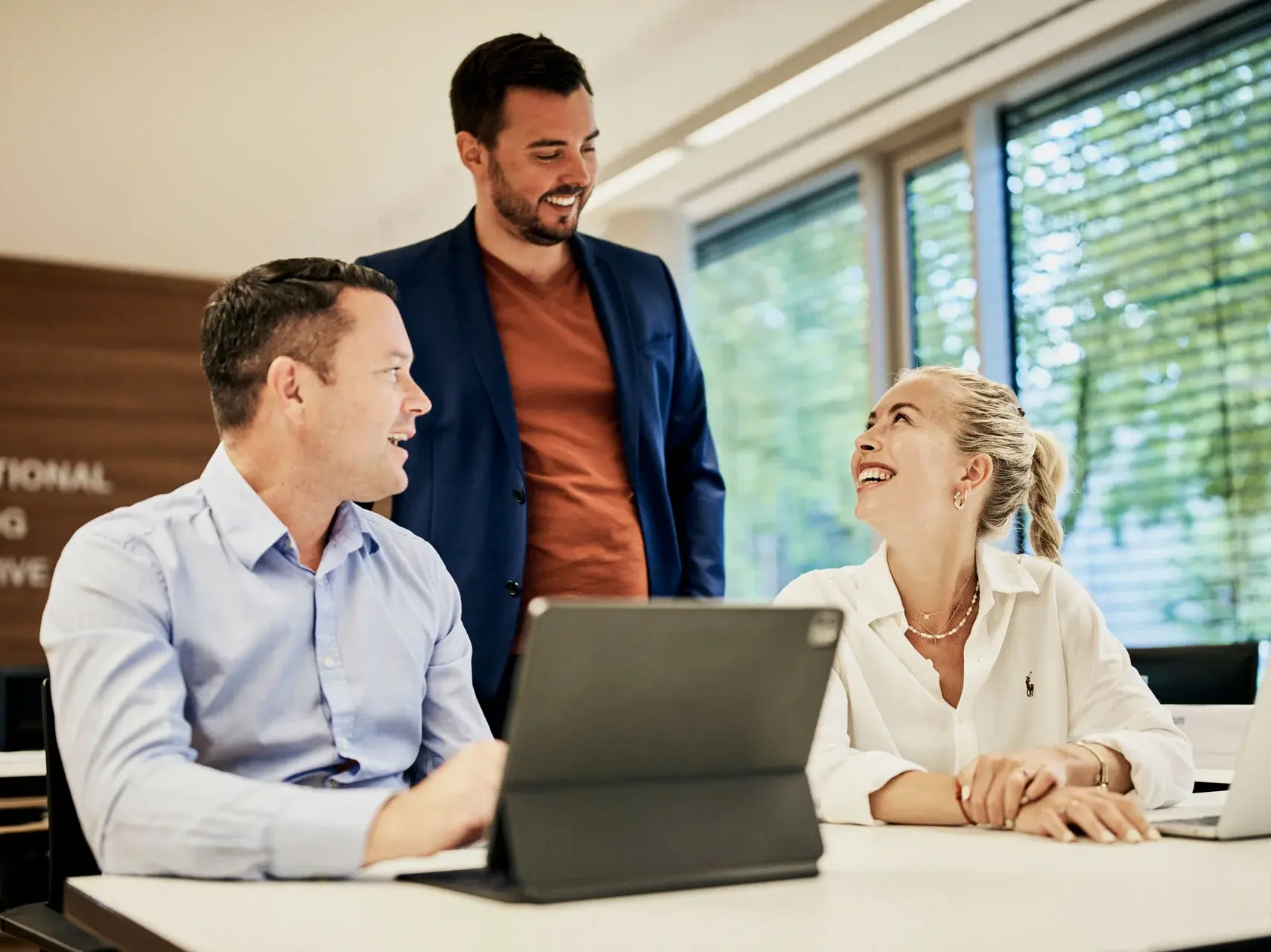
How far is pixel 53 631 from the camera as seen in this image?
1.27 meters

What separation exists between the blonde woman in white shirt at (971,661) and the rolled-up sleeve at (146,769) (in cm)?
63

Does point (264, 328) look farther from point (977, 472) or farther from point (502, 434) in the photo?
point (977, 472)

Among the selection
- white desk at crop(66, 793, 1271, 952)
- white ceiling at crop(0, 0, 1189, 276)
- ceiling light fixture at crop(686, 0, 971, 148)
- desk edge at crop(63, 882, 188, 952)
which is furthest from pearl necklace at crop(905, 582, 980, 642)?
white ceiling at crop(0, 0, 1189, 276)

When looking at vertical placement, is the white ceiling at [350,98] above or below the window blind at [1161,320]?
above

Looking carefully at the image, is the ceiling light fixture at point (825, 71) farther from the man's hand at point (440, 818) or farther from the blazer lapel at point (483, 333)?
the man's hand at point (440, 818)

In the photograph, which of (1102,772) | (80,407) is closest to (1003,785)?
(1102,772)

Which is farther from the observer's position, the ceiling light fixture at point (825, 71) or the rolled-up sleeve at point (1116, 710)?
the ceiling light fixture at point (825, 71)

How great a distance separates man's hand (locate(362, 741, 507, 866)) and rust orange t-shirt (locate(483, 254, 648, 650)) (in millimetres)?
1034

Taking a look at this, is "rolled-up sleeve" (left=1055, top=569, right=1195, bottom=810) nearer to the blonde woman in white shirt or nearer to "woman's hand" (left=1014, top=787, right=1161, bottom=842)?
the blonde woman in white shirt

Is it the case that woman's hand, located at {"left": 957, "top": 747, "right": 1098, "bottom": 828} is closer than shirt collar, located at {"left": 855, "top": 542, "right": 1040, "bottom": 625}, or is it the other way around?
woman's hand, located at {"left": 957, "top": 747, "right": 1098, "bottom": 828}

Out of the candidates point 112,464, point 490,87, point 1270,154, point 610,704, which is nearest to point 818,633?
point 610,704

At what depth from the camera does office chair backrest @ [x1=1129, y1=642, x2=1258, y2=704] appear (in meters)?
2.48

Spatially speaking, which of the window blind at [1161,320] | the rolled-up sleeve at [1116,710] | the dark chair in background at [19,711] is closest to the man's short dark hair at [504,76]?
the rolled-up sleeve at [1116,710]

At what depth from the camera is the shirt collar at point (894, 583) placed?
202cm
